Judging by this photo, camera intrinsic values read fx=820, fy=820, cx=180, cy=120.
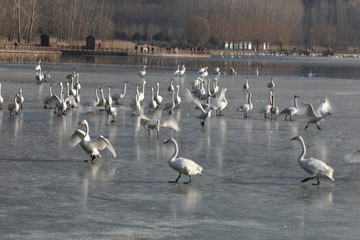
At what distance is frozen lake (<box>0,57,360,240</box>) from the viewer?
7.72 m

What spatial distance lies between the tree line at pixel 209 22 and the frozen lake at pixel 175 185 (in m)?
80.8

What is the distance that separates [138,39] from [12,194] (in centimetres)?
12148

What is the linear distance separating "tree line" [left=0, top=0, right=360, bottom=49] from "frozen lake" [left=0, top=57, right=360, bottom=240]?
8079 centimetres

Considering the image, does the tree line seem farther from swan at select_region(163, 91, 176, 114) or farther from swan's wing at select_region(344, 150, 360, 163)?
swan's wing at select_region(344, 150, 360, 163)

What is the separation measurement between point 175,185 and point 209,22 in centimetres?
12494

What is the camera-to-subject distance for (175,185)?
9.77 m

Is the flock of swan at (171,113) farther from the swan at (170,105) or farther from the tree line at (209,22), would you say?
the tree line at (209,22)

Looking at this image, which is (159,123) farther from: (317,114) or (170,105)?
(317,114)

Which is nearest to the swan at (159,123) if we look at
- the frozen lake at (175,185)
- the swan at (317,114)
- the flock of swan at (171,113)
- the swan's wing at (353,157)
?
the flock of swan at (171,113)

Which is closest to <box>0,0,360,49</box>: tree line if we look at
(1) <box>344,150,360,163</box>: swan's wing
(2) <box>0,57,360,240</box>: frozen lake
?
(2) <box>0,57,360,240</box>: frozen lake

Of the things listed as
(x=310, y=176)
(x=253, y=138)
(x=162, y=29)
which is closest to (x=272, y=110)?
(x=253, y=138)

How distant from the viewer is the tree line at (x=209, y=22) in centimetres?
11138

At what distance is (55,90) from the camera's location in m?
24.7

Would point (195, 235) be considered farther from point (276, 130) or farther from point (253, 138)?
point (276, 130)
